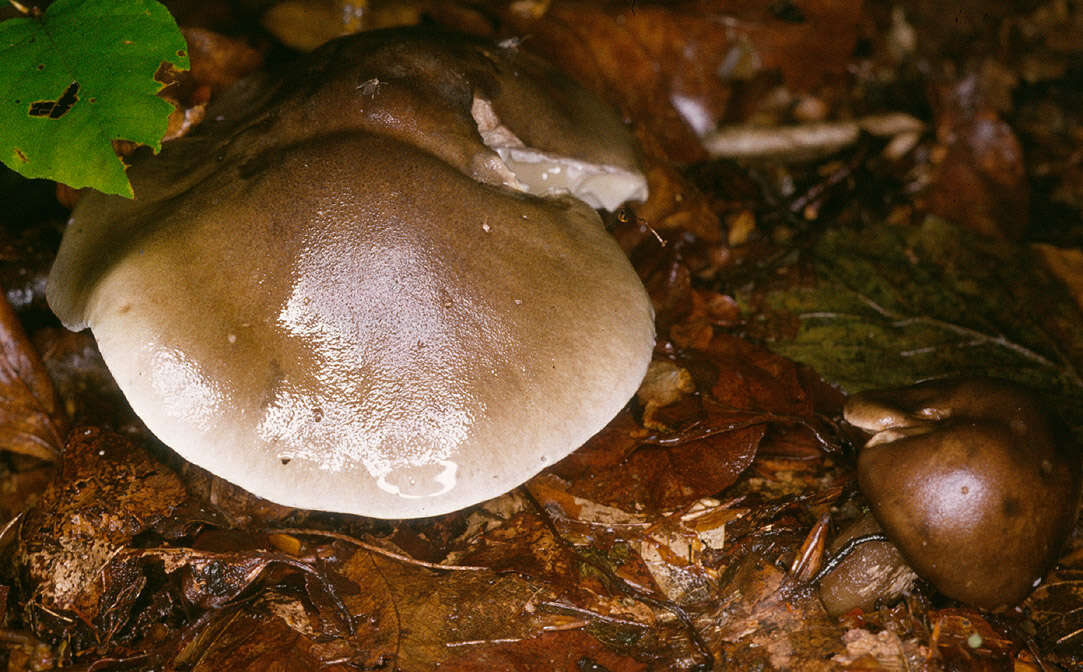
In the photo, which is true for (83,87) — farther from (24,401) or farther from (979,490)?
(979,490)

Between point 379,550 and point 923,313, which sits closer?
point 379,550

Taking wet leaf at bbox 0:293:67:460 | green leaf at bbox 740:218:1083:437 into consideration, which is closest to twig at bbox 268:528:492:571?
wet leaf at bbox 0:293:67:460

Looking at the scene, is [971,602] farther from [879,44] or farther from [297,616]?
[879,44]

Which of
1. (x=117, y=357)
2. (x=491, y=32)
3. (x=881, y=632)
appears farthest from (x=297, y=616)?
(x=491, y=32)

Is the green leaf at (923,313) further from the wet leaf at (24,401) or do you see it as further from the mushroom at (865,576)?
the wet leaf at (24,401)

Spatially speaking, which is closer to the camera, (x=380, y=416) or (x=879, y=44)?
(x=380, y=416)

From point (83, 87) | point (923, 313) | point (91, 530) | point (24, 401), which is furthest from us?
point (923, 313)

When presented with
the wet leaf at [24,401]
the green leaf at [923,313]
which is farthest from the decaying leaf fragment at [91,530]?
the green leaf at [923,313]

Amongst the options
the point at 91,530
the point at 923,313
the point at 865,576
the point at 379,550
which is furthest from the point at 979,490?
the point at 91,530
